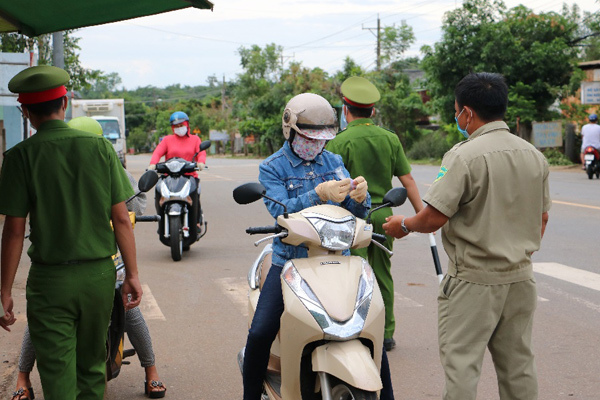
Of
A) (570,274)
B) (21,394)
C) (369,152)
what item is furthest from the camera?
(570,274)

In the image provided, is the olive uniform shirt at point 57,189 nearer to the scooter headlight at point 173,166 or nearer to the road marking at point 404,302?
the road marking at point 404,302

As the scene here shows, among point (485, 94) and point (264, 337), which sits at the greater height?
point (485, 94)

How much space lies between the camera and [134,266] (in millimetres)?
4043

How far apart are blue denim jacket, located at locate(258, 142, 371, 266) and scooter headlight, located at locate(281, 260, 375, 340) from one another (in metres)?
0.34

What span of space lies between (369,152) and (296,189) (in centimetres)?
164

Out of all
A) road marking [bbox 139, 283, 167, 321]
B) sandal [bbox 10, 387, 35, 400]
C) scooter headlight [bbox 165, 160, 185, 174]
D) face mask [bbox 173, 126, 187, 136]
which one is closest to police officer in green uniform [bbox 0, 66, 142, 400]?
sandal [bbox 10, 387, 35, 400]

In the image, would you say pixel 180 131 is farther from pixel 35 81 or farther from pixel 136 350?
pixel 35 81

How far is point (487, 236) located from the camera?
381 centimetres

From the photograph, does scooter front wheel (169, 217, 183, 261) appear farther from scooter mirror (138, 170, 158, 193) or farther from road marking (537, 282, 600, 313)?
scooter mirror (138, 170, 158, 193)

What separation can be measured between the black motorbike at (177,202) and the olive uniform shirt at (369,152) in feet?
14.8

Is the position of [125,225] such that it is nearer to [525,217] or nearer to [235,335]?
[525,217]

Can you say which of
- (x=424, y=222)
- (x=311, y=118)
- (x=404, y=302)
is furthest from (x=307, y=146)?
(x=404, y=302)

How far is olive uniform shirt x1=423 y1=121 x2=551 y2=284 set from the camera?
12.5ft

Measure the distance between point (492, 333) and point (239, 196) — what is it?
1.38m
